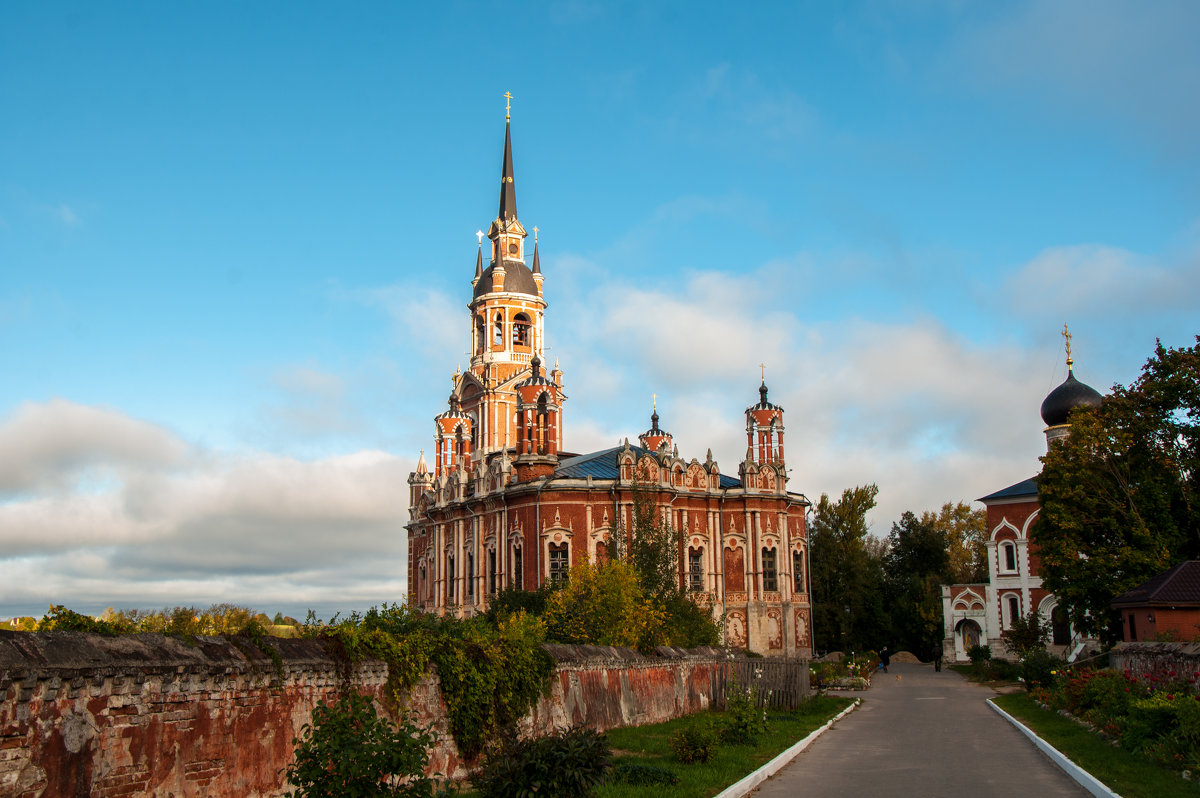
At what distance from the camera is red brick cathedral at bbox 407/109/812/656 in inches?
1757

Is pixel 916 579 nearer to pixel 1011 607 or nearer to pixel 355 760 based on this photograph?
pixel 1011 607

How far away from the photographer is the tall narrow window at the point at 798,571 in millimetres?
50128

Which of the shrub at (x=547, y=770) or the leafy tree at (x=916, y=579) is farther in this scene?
the leafy tree at (x=916, y=579)

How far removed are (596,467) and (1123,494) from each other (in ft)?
77.5

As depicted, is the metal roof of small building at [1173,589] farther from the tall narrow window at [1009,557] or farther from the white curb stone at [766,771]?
the tall narrow window at [1009,557]

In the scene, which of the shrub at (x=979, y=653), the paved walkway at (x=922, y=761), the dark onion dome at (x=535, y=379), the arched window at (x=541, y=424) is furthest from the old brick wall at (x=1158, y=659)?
the dark onion dome at (x=535, y=379)

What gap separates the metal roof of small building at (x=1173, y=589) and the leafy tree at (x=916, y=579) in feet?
122

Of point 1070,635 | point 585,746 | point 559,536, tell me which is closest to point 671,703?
point 585,746

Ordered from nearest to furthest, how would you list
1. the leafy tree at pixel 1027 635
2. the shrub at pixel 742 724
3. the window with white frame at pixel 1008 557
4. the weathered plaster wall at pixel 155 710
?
the weathered plaster wall at pixel 155 710, the shrub at pixel 742 724, the leafy tree at pixel 1027 635, the window with white frame at pixel 1008 557

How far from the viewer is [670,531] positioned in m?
44.6

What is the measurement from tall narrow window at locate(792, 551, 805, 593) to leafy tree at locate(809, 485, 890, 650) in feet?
38.7

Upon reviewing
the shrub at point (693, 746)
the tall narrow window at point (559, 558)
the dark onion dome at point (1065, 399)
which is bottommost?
the shrub at point (693, 746)

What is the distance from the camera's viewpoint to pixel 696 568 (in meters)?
47.3

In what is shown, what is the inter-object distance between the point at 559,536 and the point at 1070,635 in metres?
25.0
